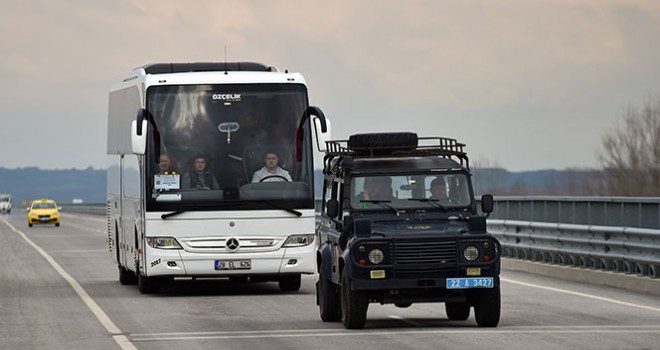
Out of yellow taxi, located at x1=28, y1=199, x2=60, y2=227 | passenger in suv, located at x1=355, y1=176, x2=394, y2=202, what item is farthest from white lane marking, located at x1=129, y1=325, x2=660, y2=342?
yellow taxi, located at x1=28, y1=199, x2=60, y2=227

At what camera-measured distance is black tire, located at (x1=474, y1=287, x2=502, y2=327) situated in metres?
15.8

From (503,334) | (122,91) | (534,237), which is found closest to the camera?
(503,334)

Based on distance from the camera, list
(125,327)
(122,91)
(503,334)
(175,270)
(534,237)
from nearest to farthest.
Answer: (503,334) < (125,327) < (175,270) < (122,91) < (534,237)

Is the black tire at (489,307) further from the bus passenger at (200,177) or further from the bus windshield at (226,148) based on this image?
the bus passenger at (200,177)

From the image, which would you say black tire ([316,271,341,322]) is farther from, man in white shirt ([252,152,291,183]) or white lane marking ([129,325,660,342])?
man in white shirt ([252,152,291,183])

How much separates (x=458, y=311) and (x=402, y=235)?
77.1 inches

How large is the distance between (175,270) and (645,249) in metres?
6.64

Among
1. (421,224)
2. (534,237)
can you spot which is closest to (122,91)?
(534,237)

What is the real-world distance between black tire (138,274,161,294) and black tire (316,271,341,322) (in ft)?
19.8

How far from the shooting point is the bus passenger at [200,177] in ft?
72.7

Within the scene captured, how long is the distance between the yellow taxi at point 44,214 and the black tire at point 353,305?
61441 millimetres

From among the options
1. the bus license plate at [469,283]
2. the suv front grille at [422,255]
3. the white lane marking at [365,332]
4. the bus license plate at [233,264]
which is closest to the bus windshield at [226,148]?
the bus license plate at [233,264]

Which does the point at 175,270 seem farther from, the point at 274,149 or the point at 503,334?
the point at 503,334

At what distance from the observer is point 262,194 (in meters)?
22.3
